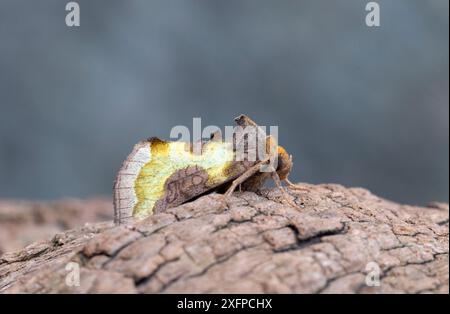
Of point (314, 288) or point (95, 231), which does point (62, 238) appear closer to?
point (95, 231)

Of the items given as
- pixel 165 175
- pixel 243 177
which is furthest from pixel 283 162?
pixel 165 175

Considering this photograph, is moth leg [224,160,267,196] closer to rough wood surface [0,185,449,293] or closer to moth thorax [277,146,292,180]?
rough wood surface [0,185,449,293]

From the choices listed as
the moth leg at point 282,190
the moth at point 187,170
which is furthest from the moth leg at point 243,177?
the moth leg at point 282,190

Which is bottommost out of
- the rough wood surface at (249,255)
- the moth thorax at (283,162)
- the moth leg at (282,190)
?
the rough wood surface at (249,255)

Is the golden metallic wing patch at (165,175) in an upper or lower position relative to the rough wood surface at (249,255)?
upper

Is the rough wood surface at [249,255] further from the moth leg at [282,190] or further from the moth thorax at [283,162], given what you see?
the moth thorax at [283,162]

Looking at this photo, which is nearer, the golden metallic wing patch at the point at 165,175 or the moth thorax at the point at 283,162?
the golden metallic wing patch at the point at 165,175
